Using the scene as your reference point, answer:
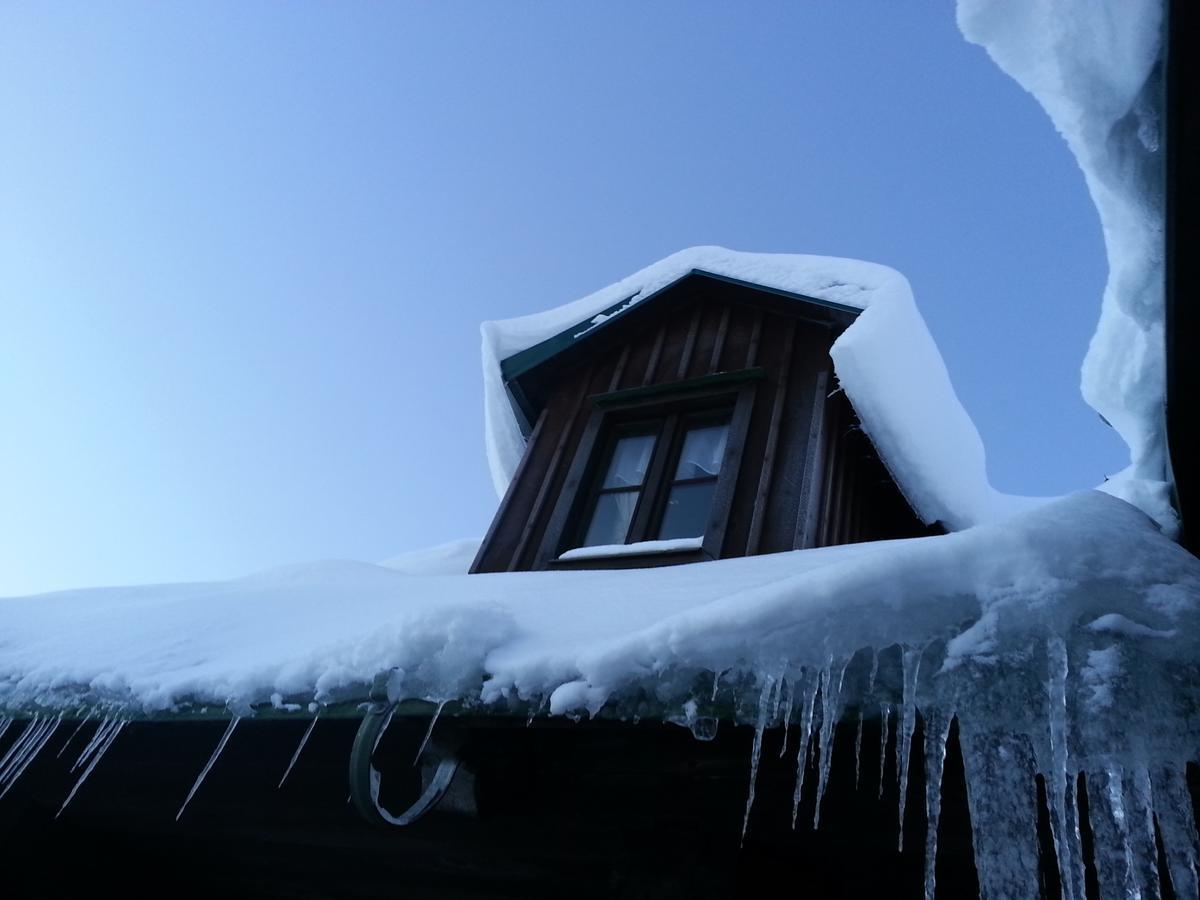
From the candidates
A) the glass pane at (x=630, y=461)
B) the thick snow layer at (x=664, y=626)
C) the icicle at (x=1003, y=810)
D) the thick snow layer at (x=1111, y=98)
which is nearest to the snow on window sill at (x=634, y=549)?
the glass pane at (x=630, y=461)

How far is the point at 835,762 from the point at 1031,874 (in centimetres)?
54

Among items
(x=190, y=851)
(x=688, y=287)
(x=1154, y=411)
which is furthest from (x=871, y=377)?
(x=190, y=851)

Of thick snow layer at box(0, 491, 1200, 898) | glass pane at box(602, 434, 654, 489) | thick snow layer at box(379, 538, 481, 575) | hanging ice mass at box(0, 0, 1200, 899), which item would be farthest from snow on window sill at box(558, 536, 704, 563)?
thick snow layer at box(0, 491, 1200, 898)

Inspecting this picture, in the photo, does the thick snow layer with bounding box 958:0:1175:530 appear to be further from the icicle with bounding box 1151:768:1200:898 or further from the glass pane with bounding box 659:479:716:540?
the glass pane with bounding box 659:479:716:540

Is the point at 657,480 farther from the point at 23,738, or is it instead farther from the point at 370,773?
the point at 23,738

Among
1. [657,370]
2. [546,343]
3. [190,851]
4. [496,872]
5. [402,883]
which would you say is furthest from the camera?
[546,343]

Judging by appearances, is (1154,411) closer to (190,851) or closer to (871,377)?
(871,377)

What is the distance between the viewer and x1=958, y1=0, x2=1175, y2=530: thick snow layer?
1.10 meters

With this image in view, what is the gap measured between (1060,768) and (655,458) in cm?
348

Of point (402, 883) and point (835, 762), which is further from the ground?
point (835, 762)

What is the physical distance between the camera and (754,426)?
14.0 feet

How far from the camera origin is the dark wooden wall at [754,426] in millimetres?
3904

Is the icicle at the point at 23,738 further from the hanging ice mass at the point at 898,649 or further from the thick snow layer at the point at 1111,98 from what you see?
the thick snow layer at the point at 1111,98

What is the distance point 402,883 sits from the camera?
2529mm
